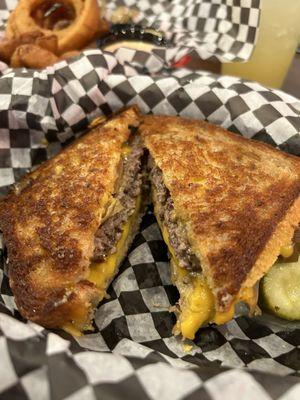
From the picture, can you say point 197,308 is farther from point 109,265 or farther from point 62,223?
point 62,223

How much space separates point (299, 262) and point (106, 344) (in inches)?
30.1

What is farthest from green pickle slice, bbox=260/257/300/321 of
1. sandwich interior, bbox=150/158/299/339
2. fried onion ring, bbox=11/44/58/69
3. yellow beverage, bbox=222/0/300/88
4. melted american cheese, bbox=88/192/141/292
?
fried onion ring, bbox=11/44/58/69

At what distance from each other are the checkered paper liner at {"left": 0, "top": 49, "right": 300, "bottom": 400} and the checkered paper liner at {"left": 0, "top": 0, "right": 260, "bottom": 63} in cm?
29

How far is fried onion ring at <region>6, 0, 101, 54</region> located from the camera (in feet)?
8.34

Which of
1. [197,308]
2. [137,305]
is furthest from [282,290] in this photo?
[137,305]

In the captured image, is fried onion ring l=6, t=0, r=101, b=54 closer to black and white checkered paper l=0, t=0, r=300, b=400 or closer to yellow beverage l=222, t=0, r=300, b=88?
black and white checkered paper l=0, t=0, r=300, b=400

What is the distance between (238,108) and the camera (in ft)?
6.57

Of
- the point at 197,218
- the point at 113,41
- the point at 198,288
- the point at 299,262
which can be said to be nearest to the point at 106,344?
the point at 198,288

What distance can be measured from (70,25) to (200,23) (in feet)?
2.62

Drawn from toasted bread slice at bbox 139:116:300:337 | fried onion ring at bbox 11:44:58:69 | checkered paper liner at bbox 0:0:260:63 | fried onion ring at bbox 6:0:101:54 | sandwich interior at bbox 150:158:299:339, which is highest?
checkered paper liner at bbox 0:0:260:63

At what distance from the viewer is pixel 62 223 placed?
1661 mm

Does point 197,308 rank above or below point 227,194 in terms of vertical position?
below

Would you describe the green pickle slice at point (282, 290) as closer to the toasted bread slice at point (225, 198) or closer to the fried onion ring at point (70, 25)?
the toasted bread slice at point (225, 198)

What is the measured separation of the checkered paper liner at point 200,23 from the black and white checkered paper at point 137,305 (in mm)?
265
